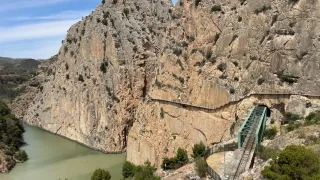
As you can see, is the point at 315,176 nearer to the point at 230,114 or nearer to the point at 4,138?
the point at 230,114

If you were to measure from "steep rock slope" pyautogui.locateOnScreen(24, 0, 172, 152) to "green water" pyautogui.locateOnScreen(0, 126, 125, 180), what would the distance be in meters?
2.17

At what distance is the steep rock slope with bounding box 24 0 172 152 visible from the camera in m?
50.5

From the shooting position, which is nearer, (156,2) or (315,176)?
(315,176)

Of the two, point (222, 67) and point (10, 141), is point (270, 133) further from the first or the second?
point (10, 141)

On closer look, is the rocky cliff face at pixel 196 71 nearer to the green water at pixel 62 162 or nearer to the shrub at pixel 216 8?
the shrub at pixel 216 8

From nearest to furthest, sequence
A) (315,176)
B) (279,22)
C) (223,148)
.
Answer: (315,176) → (223,148) → (279,22)

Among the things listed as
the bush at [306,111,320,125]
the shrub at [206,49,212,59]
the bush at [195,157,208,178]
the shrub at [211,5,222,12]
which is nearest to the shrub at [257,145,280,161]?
the bush at [195,157,208,178]

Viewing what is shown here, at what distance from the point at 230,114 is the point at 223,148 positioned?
897 cm

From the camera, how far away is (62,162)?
47.2m

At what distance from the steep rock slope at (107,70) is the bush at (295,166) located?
35.0 metres

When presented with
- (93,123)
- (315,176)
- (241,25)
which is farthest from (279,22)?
(93,123)

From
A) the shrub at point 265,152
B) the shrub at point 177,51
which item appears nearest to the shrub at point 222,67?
the shrub at point 177,51

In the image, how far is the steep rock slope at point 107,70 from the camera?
50.5 metres

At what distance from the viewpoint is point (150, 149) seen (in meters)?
39.1
